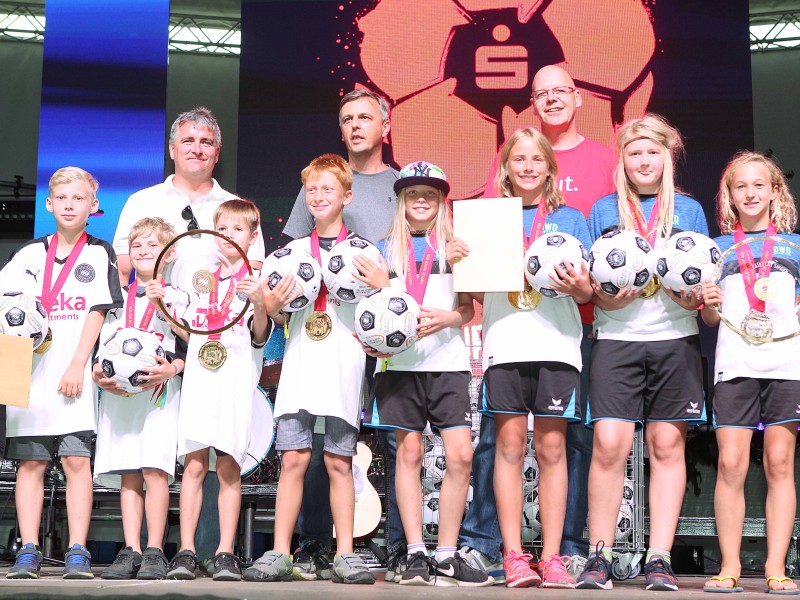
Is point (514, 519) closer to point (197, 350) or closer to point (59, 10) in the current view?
point (197, 350)

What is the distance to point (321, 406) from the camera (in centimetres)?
415

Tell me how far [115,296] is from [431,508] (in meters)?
2.02

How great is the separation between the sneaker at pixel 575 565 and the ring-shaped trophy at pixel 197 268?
1.82 m

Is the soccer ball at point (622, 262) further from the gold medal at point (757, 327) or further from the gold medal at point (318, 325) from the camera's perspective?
the gold medal at point (318, 325)

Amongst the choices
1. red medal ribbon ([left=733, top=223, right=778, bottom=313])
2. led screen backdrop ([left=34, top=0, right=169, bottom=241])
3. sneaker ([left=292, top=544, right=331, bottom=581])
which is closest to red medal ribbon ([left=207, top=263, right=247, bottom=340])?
sneaker ([left=292, top=544, right=331, bottom=581])

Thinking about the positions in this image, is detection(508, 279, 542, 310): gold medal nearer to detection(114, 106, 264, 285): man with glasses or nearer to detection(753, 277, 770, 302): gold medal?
detection(753, 277, 770, 302): gold medal

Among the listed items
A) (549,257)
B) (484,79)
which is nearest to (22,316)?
(549,257)

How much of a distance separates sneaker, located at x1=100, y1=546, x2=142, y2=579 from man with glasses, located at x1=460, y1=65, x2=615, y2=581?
1.48 metres

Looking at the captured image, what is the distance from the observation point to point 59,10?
24.3 ft

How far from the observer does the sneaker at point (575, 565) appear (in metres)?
4.08

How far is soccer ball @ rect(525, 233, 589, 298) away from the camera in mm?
3908

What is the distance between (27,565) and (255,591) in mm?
1354

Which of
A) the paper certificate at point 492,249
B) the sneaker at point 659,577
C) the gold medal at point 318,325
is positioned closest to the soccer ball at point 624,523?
the sneaker at point 659,577

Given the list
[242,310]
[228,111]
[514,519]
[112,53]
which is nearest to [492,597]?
[514,519]
